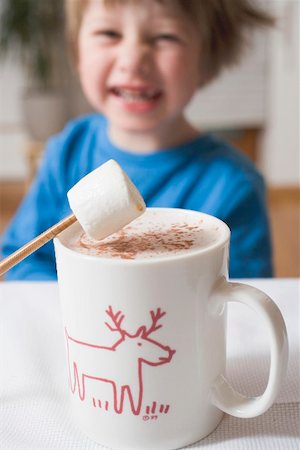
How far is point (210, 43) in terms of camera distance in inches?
43.2

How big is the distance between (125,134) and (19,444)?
0.79 metres

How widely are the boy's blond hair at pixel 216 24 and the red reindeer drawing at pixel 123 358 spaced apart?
71 centimetres

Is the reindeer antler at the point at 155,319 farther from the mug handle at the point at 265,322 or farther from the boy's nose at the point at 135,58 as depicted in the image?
the boy's nose at the point at 135,58

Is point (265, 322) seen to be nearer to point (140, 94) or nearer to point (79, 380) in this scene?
point (79, 380)

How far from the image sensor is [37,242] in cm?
40

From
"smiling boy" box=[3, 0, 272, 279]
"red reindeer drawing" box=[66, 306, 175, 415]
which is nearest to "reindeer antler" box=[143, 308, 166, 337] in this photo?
"red reindeer drawing" box=[66, 306, 175, 415]

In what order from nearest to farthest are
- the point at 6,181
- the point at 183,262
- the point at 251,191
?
the point at 183,262 < the point at 251,191 < the point at 6,181

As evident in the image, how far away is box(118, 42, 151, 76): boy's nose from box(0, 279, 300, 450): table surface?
44 cm

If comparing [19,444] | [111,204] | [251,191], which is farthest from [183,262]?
[251,191]

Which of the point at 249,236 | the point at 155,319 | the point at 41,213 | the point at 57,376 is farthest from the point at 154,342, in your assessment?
the point at 41,213

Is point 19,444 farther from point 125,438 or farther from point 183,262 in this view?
point 183,262

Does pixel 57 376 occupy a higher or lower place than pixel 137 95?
lower

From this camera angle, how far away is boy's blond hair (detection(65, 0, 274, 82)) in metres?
1.00

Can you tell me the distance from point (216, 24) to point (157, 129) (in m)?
0.22
